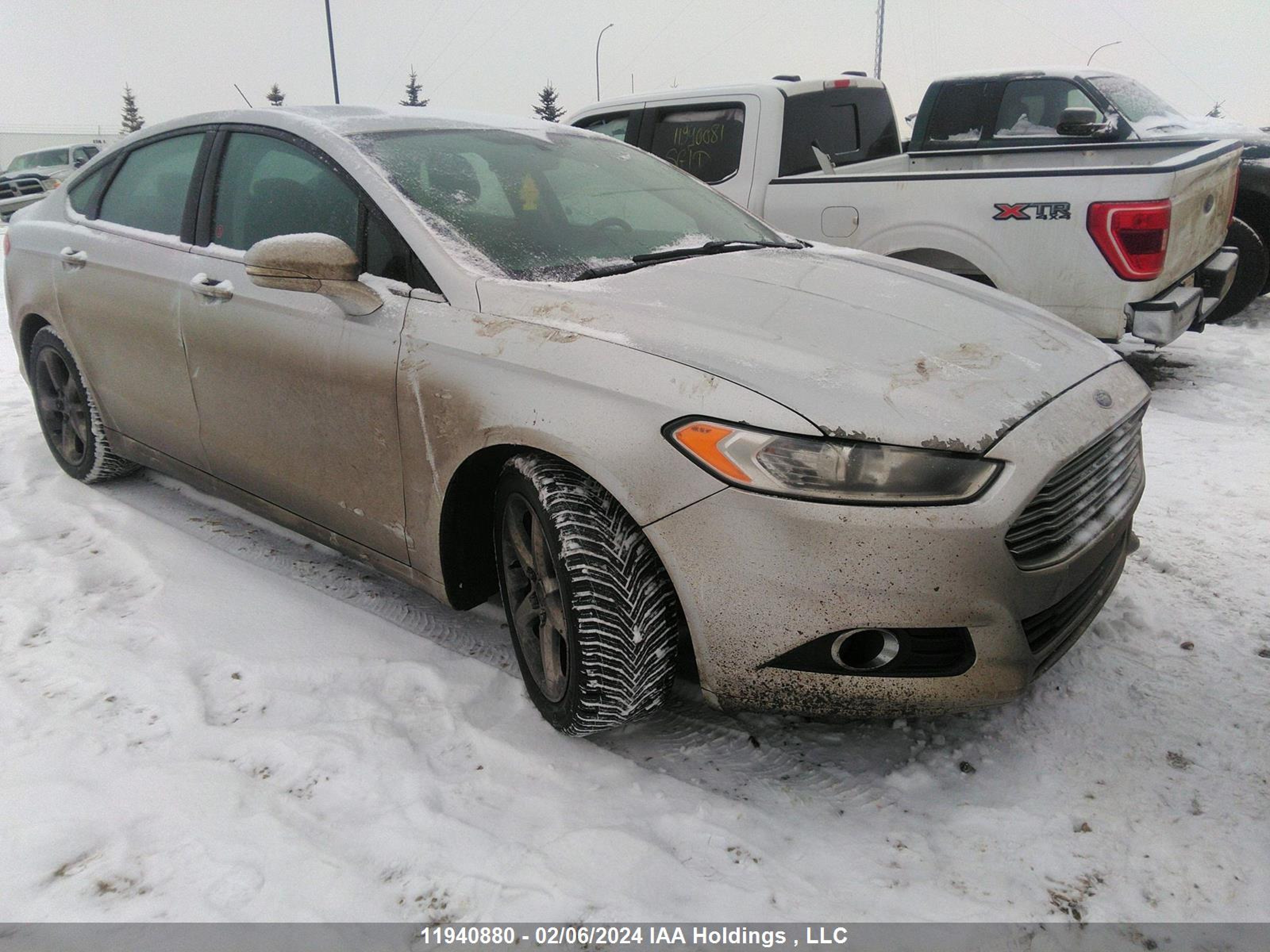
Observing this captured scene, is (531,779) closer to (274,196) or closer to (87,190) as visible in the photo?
(274,196)

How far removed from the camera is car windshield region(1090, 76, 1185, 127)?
7125 millimetres

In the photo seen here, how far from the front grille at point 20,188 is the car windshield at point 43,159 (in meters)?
2.66

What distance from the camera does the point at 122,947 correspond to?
6.08 ft

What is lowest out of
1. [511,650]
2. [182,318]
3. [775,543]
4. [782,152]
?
[511,650]

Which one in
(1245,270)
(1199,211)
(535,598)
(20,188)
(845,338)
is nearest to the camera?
(845,338)

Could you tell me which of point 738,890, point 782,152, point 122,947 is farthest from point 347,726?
point 782,152

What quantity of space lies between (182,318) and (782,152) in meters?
3.82

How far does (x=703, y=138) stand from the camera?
6066mm

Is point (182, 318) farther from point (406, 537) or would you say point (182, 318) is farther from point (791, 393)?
point (791, 393)

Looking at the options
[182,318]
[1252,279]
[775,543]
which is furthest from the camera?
[1252,279]

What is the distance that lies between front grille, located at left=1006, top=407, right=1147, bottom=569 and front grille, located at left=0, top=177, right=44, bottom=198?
21.0 metres

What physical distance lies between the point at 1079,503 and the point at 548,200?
1796 millimetres

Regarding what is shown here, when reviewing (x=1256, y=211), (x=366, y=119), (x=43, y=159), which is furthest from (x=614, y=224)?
(x=43, y=159)

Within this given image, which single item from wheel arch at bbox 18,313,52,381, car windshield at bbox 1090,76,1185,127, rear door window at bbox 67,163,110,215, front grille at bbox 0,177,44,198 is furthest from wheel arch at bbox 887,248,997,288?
front grille at bbox 0,177,44,198
